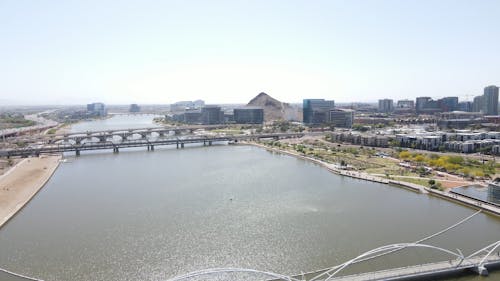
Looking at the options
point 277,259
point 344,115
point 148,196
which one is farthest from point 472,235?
point 344,115

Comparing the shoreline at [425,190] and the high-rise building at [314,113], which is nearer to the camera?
the shoreline at [425,190]

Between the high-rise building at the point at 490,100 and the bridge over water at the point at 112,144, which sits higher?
the high-rise building at the point at 490,100

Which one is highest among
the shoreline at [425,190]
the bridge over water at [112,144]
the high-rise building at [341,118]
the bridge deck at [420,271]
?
the high-rise building at [341,118]

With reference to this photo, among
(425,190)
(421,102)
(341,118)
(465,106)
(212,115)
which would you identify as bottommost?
(425,190)

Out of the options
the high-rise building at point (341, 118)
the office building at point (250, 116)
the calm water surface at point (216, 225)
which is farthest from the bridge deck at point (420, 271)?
the office building at point (250, 116)

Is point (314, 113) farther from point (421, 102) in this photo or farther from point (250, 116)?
point (421, 102)

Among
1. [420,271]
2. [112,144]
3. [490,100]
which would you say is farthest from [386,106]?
[420,271]

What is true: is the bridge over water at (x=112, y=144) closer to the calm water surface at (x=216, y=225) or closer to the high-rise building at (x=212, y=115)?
the calm water surface at (x=216, y=225)
